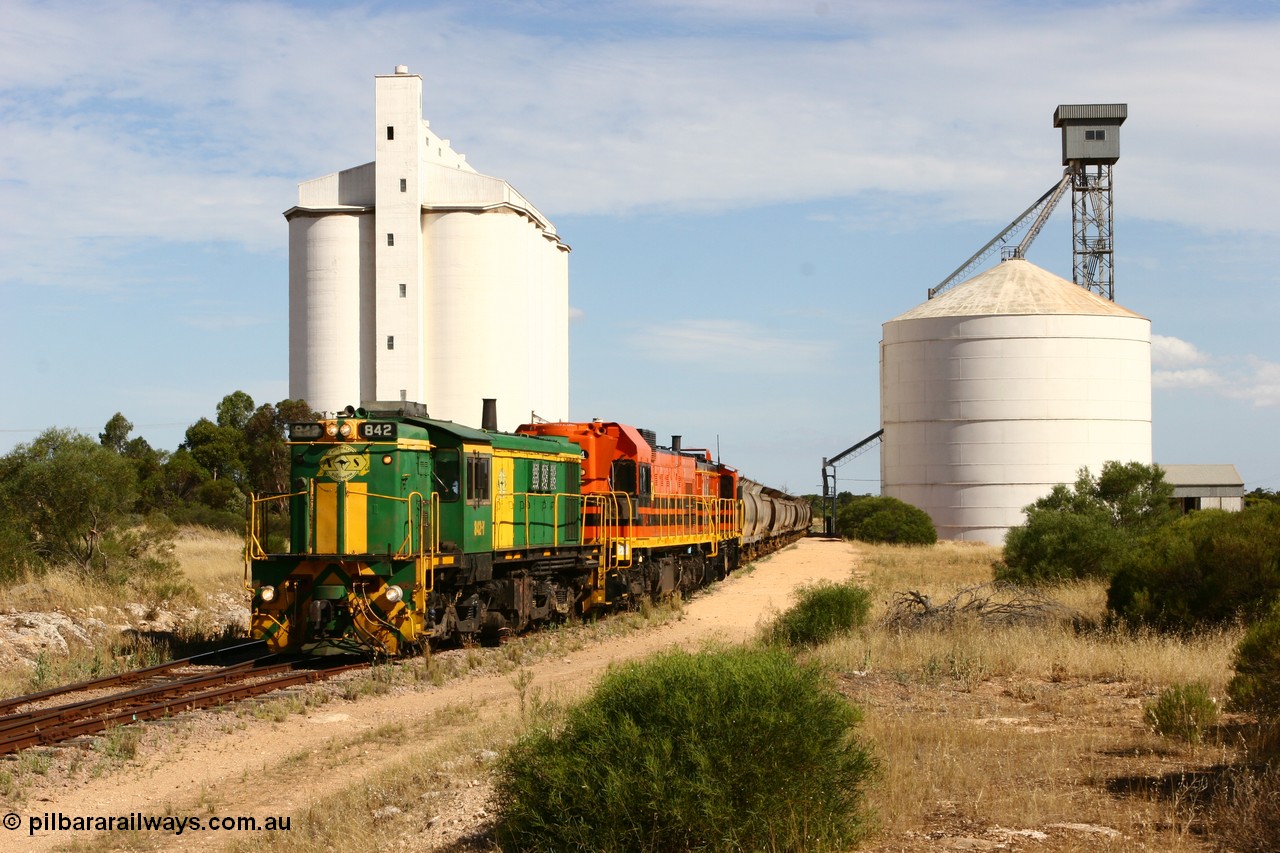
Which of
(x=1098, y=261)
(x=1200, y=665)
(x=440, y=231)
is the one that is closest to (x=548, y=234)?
(x=440, y=231)

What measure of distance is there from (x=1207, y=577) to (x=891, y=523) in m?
51.0

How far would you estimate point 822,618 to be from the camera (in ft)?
69.8

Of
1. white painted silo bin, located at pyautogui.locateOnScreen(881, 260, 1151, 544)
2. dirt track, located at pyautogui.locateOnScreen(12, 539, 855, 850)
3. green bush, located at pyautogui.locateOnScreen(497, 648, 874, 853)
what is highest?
white painted silo bin, located at pyautogui.locateOnScreen(881, 260, 1151, 544)

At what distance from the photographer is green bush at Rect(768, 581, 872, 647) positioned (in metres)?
20.8

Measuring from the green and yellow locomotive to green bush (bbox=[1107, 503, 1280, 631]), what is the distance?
10.6m

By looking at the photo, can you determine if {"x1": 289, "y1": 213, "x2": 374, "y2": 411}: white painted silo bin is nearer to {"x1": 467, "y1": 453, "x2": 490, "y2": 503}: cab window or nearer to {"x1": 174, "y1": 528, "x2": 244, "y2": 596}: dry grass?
{"x1": 174, "y1": 528, "x2": 244, "y2": 596}: dry grass

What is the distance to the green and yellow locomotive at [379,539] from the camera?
59.5ft

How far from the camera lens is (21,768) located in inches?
451

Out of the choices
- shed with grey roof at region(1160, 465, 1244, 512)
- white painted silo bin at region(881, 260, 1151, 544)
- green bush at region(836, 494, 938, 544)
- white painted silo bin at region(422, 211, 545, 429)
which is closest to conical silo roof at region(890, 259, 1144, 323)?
white painted silo bin at region(881, 260, 1151, 544)

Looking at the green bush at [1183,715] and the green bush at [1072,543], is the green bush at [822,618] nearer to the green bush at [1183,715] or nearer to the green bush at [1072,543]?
the green bush at [1183,715]

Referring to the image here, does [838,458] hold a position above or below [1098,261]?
below

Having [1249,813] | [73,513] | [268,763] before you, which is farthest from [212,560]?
[1249,813]

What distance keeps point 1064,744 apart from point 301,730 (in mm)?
8041

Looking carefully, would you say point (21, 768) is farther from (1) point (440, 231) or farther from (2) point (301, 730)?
(1) point (440, 231)
